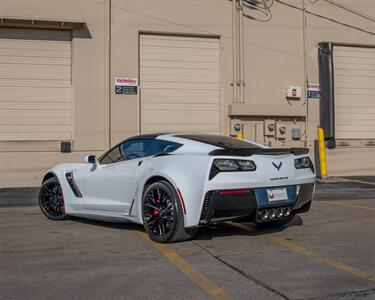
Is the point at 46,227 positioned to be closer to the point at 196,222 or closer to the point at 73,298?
the point at 196,222

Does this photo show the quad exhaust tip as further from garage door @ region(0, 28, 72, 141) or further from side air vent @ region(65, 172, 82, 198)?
garage door @ region(0, 28, 72, 141)

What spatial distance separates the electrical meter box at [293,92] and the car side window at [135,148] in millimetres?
9582

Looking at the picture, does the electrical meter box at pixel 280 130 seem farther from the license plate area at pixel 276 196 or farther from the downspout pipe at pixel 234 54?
the license plate area at pixel 276 196

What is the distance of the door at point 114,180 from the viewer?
701 centimetres

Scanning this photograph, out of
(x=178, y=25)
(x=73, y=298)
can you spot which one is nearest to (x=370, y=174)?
(x=178, y=25)

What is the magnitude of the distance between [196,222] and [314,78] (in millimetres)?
11646

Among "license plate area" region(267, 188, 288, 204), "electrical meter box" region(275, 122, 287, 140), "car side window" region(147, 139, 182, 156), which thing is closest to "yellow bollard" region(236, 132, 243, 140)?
"electrical meter box" region(275, 122, 287, 140)

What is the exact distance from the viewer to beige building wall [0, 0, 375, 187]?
14094 millimetres

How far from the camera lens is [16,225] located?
798cm

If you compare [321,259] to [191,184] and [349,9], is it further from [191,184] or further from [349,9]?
[349,9]

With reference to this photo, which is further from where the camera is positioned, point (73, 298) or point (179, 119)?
point (179, 119)

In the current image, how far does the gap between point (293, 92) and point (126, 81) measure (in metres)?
5.09

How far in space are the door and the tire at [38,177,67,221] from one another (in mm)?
611

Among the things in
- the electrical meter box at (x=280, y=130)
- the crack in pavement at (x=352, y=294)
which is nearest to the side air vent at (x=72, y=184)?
the crack in pavement at (x=352, y=294)
